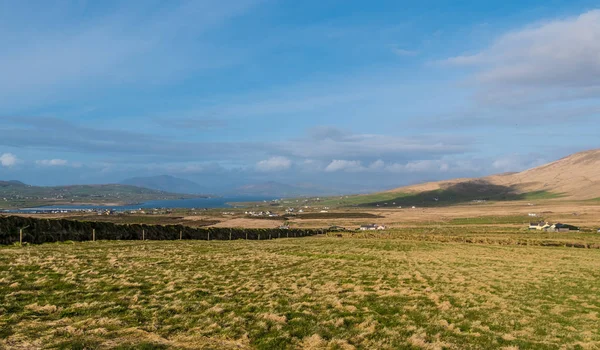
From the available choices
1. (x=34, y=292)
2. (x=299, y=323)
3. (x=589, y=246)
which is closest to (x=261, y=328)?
(x=299, y=323)

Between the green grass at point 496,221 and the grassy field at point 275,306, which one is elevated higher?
the grassy field at point 275,306

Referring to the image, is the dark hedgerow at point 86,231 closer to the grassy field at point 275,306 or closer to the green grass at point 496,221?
the grassy field at point 275,306

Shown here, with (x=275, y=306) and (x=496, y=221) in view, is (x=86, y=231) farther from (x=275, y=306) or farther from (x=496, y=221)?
(x=496, y=221)

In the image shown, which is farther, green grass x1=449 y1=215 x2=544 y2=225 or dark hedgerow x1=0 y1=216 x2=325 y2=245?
green grass x1=449 y1=215 x2=544 y2=225

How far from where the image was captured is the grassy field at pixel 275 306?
34.2 ft

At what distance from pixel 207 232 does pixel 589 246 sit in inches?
2082

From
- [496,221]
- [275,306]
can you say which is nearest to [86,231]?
[275,306]

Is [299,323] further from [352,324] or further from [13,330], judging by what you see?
[13,330]

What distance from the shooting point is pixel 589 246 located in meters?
52.6

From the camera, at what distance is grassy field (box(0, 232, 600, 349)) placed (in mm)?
10430

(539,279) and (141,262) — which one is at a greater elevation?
(141,262)

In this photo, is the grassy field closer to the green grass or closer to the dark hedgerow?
the dark hedgerow

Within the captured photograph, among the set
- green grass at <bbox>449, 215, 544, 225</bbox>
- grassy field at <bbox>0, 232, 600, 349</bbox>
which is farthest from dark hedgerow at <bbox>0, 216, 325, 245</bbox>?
green grass at <bbox>449, 215, 544, 225</bbox>

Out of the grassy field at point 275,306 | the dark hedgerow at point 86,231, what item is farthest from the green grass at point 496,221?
the grassy field at point 275,306
